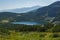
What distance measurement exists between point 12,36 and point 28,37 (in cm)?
80

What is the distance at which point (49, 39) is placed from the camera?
8.86 meters

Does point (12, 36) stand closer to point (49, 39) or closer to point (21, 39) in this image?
point (21, 39)

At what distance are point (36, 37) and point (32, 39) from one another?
0.28m

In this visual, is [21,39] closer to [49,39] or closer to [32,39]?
[32,39]

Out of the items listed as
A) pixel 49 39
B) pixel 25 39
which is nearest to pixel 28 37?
pixel 25 39

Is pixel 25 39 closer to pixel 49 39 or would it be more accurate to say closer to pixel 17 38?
pixel 17 38

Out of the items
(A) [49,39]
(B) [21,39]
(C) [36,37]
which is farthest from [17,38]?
(A) [49,39]

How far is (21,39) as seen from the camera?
8602mm

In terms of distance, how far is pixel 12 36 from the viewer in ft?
28.3

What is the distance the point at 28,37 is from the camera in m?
8.85

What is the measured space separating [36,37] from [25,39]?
0.56 metres

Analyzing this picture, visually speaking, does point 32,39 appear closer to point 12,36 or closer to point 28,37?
point 28,37

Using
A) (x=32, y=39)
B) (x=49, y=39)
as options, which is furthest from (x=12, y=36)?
(x=49, y=39)

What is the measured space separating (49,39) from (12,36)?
1815 millimetres
